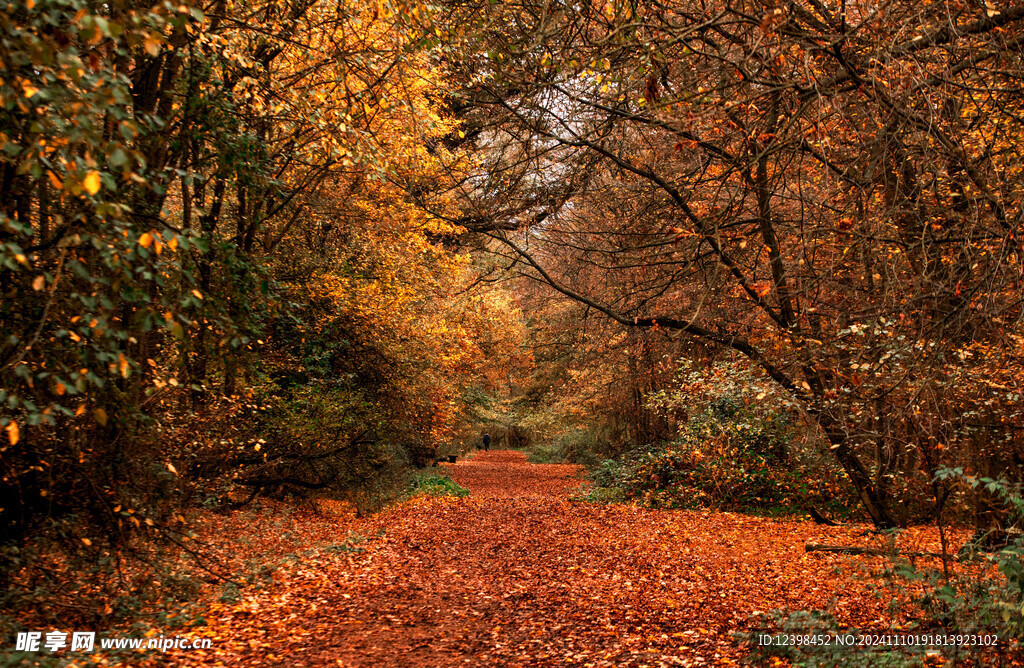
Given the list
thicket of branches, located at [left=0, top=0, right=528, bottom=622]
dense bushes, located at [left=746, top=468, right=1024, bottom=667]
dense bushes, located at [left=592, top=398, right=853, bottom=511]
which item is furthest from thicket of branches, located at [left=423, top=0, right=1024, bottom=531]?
thicket of branches, located at [left=0, top=0, right=528, bottom=622]

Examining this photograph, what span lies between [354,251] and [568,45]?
950cm

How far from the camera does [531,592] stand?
705 centimetres

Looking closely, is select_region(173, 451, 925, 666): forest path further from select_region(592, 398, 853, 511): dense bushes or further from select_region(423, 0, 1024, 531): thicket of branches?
select_region(423, 0, 1024, 531): thicket of branches

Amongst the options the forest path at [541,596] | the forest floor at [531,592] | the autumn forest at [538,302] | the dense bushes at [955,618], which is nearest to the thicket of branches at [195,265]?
the autumn forest at [538,302]

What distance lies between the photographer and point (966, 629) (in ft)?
12.1

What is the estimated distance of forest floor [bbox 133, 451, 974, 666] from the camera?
515 centimetres

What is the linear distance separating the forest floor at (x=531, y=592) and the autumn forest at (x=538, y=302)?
0.19ft

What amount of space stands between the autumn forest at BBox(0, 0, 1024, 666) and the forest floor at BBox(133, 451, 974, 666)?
2.2 inches

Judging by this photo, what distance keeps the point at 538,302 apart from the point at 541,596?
7704 mm

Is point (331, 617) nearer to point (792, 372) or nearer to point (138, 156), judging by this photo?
point (138, 156)

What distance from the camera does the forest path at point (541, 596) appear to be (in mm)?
5152

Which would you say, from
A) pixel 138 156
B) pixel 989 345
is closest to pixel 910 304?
pixel 989 345

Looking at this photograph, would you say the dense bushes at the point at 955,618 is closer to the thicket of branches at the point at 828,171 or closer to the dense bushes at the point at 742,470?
the thicket of branches at the point at 828,171

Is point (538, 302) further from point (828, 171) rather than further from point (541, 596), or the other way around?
point (828, 171)
